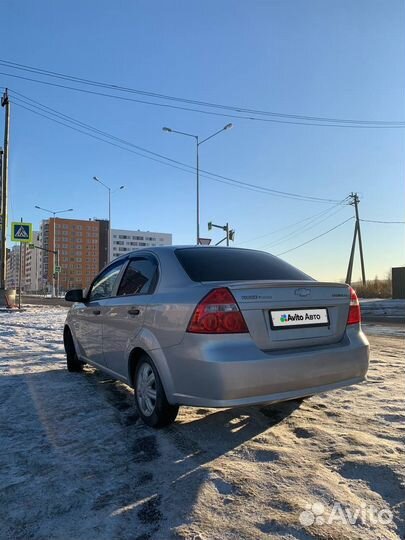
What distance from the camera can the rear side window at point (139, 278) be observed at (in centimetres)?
414

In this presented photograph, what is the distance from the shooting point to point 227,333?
322cm

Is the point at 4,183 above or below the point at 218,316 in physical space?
above

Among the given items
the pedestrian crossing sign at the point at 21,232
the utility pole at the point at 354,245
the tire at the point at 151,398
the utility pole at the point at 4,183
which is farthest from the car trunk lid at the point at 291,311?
the utility pole at the point at 354,245

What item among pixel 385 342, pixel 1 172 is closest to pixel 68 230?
pixel 1 172

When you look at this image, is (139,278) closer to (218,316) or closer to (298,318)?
(218,316)

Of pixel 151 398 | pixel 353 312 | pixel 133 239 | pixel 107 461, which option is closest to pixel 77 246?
pixel 133 239

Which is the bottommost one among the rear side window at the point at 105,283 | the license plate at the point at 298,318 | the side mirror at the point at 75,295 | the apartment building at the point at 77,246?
the license plate at the point at 298,318

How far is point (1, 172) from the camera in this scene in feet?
74.9

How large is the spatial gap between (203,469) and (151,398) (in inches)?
38.4

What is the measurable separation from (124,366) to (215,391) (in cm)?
143

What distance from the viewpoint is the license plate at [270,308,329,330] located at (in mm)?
3383

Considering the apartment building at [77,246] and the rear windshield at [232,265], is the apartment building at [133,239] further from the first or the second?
the rear windshield at [232,265]

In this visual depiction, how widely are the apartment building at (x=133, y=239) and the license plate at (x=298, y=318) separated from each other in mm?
124835

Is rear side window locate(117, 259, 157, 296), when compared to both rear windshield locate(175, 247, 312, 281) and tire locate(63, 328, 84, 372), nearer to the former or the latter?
rear windshield locate(175, 247, 312, 281)
